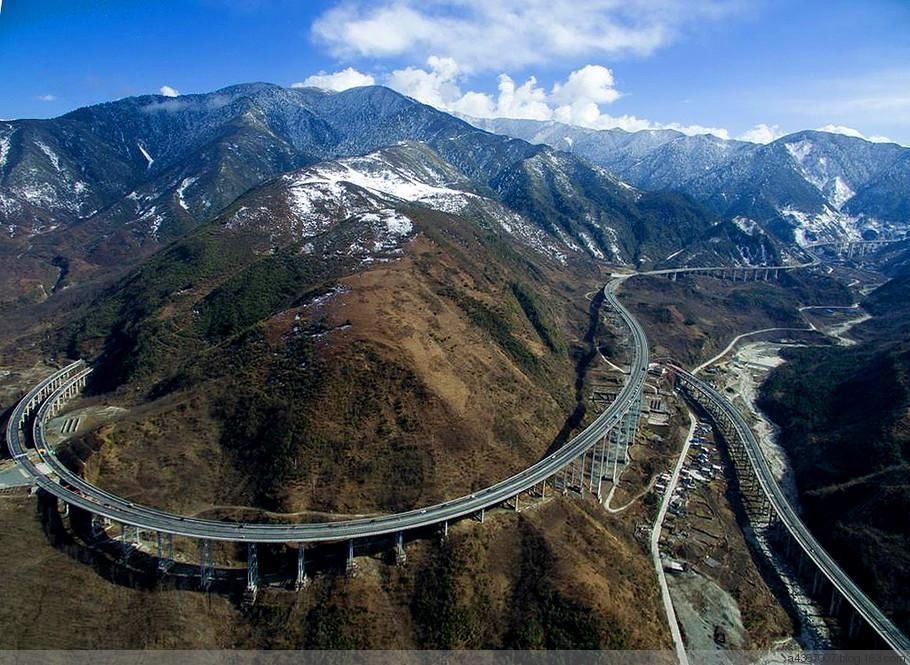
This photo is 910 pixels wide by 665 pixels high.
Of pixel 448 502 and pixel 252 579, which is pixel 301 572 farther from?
pixel 448 502

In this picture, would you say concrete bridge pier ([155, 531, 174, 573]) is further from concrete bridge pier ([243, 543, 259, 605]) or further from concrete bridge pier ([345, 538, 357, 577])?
concrete bridge pier ([345, 538, 357, 577])

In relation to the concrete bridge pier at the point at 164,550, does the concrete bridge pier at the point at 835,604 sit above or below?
below

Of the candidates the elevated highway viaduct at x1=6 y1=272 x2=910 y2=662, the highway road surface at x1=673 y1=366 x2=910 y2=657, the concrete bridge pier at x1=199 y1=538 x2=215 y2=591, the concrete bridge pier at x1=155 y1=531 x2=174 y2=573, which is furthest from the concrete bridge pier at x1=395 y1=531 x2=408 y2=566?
the highway road surface at x1=673 y1=366 x2=910 y2=657

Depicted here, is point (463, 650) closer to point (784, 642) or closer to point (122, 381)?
point (784, 642)

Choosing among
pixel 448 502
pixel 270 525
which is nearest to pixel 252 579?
pixel 270 525

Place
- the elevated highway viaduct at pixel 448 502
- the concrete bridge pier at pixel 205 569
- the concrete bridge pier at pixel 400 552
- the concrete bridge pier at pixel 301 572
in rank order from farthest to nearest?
the concrete bridge pier at pixel 400 552
the elevated highway viaduct at pixel 448 502
the concrete bridge pier at pixel 301 572
the concrete bridge pier at pixel 205 569

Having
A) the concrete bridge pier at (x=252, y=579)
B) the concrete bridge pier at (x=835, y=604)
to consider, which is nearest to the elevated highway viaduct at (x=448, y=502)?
the concrete bridge pier at (x=252, y=579)

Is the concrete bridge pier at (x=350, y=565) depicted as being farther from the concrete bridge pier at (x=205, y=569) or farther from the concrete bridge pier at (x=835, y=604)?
the concrete bridge pier at (x=835, y=604)

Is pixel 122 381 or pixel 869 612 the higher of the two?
pixel 122 381

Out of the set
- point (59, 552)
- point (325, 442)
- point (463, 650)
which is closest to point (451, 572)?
point (463, 650)

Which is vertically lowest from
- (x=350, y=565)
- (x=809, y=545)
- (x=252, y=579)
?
(x=809, y=545)

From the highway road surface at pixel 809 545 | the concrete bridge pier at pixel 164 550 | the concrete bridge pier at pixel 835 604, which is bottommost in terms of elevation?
the concrete bridge pier at pixel 835 604
